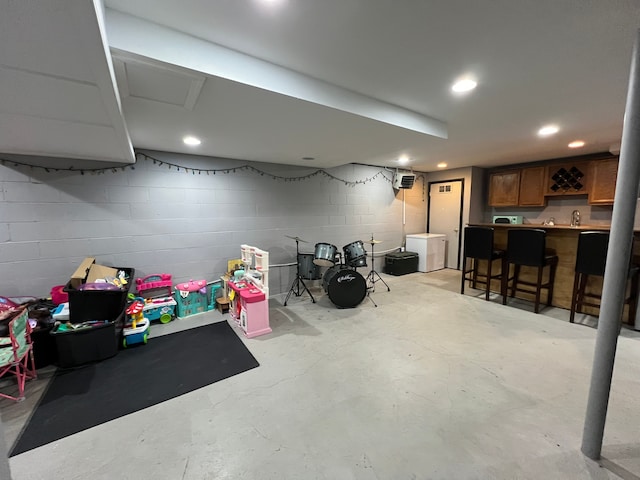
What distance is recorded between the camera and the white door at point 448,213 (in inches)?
229

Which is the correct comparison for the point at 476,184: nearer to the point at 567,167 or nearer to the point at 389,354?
the point at 567,167

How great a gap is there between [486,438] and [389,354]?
99cm

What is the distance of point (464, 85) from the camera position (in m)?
1.96

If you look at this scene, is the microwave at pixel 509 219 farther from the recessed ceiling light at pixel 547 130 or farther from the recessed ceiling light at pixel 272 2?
the recessed ceiling light at pixel 272 2

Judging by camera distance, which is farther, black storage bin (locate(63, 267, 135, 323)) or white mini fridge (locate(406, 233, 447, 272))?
white mini fridge (locate(406, 233, 447, 272))

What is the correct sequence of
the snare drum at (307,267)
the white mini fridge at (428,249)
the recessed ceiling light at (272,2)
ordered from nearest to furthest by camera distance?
the recessed ceiling light at (272,2), the snare drum at (307,267), the white mini fridge at (428,249)

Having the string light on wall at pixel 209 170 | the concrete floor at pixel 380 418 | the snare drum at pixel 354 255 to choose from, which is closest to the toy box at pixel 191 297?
the concrete floor at pixel 380 418

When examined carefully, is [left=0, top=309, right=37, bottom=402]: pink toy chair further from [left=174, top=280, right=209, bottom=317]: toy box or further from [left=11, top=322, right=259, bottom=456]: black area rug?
[left=174, top=280, right=209, bottom=317]: toy box

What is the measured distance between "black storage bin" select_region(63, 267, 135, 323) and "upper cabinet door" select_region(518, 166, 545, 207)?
657cm

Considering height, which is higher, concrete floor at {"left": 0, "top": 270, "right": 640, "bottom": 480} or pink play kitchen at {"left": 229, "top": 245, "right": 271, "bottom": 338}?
pink play kitchen at {"left": 229, "top": 245, "right": 271, "bottom": 338}

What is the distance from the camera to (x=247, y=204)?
13.5 feet

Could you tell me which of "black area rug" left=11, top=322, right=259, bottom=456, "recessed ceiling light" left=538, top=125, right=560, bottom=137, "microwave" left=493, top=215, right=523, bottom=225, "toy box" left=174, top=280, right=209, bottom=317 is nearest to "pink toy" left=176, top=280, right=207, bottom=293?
"toy box" left=174, top=280, right=209, bottom=317

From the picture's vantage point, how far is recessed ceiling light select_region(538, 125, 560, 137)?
293cm

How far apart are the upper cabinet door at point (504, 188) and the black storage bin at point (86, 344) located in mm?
6582
